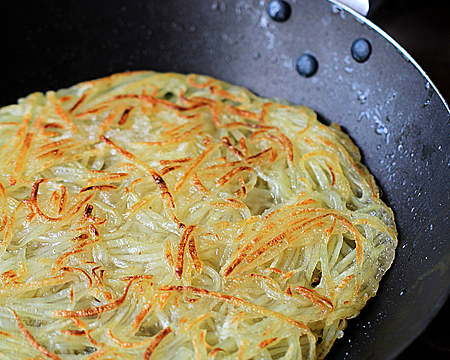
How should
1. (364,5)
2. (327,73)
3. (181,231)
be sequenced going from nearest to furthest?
(181,231)
(364,5)
(327,73)

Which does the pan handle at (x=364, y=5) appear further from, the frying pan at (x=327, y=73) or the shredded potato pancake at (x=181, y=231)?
the shredded potato pancake at (x=181, y=231)

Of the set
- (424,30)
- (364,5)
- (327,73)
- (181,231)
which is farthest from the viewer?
(424,30)

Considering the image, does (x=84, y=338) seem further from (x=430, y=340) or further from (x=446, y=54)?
(x=446, y=54)

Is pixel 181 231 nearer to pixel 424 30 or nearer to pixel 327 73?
pixel 327 73

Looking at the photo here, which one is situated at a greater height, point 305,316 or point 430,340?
point 430,340

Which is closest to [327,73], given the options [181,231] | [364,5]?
[364,5]

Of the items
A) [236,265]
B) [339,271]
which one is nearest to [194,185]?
[236,265]

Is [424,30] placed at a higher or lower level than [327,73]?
higher

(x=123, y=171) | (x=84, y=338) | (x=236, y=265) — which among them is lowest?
(x=84, y=338)
